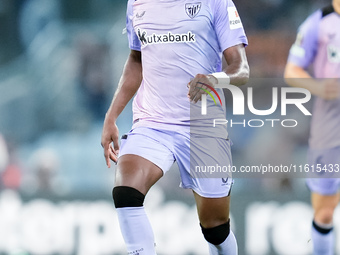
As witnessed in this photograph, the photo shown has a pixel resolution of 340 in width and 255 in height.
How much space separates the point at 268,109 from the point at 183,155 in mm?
3393

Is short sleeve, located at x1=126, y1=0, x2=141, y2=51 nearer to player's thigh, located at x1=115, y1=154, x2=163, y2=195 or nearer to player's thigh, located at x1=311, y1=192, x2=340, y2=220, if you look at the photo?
player's thigh, located at x1=115, y1=154, x2=163, y2=195

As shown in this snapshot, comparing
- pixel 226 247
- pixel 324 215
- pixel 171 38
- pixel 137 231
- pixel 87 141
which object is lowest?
pixel 324 215

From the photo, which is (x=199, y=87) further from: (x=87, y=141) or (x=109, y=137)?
(x=87, y=141)

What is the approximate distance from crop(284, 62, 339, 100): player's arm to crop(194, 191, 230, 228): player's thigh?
1.91 meters

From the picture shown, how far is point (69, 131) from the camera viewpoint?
7.11 meters

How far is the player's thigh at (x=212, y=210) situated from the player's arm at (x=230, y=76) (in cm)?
68

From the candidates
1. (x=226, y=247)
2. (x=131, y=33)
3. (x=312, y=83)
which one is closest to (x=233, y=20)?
(x=131, y=33)

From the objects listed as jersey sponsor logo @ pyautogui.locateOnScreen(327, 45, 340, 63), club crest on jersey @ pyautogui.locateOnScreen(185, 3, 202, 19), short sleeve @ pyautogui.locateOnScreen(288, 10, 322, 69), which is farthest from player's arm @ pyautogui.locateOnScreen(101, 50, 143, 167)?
jersey sponsor logo @ pyautogui.locateOnScreen(327, 45, 340, 63)

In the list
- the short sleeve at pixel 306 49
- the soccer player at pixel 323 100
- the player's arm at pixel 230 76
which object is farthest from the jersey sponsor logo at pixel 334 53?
the player's arm at pixel 230 76

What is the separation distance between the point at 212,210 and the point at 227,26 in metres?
1.00

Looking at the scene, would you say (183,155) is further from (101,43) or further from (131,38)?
(101,43)

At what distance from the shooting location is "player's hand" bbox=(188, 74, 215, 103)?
318cm

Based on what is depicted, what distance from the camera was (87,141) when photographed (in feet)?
23.1

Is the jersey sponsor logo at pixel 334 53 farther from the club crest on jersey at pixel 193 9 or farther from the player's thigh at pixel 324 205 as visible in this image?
the club crest on jersey at pixel 193 9
